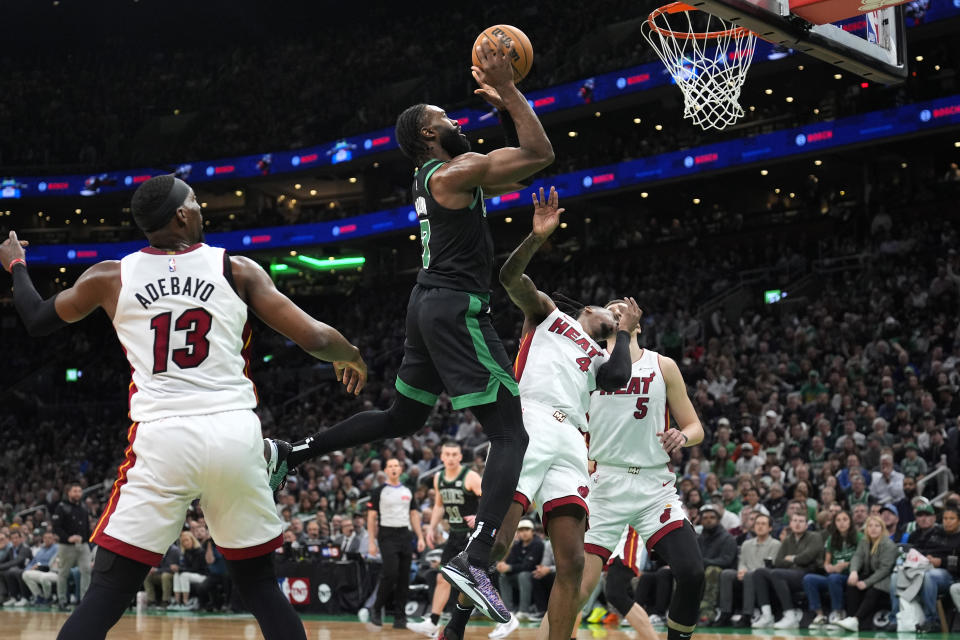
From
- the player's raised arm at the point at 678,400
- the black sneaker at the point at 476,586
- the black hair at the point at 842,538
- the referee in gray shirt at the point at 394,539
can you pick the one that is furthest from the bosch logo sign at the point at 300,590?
the black sneaker at the point at 476,586

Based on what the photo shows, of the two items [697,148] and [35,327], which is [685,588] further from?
[697,148]

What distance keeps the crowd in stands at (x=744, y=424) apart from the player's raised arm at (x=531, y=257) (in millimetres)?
6440

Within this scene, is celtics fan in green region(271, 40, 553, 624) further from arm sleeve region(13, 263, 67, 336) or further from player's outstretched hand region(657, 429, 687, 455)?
player's outstretched hand region(657, 429, 687, 455)

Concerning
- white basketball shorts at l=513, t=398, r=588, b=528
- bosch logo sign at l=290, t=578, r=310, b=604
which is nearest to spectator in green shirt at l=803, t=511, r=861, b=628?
white basketball shorts at l=513, t=398, r=588, b=528

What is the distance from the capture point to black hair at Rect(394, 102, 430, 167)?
555 centimetres

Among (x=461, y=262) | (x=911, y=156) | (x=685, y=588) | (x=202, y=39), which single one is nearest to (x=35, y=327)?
(x=461, y=262)

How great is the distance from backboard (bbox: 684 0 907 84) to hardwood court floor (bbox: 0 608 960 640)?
5.95m

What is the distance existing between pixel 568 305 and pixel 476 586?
273cm

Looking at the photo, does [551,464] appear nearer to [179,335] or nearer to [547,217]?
[547,217]

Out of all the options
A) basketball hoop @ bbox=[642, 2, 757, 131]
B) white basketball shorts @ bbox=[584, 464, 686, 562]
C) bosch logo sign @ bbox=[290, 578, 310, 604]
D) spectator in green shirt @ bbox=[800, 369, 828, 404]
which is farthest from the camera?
spectator in green shirt @ bbox=[800, 369, 828, 404]

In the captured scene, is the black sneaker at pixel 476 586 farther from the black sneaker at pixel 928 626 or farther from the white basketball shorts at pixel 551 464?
the black sneaker at pixel 928 626

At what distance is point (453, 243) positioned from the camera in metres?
5.43

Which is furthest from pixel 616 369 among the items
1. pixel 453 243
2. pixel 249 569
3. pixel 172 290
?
pixel 172 290

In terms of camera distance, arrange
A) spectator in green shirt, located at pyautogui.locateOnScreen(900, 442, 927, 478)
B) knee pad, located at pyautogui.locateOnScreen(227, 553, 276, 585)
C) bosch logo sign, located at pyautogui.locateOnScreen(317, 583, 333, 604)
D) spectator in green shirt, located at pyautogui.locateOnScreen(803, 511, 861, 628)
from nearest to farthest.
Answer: knee pad, located at pyautogui.locateOnScreen(227, 553, 276, 585) < spectator in green shirt, located at pyautogui.locateOnScreen(803, 511, 861, 628) < spectator in green shirt, located at pyautogui.locateOnScreen(900, 442, 927, 478) < bosch logo sign, located at pyautogui.locateOnScreen(317, 583, 333, 604)
